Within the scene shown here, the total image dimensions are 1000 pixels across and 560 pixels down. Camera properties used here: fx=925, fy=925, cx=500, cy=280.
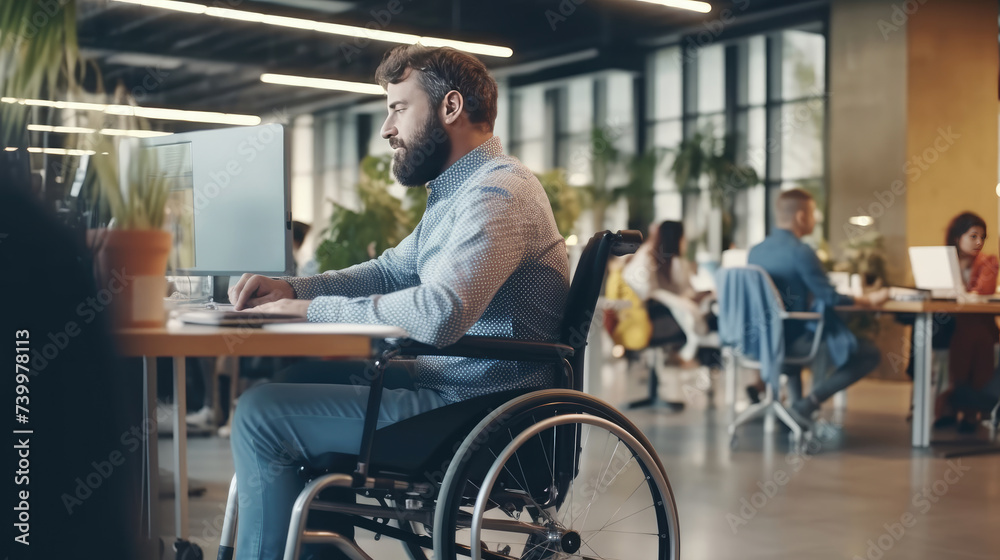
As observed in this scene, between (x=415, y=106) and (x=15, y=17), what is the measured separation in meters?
0.74

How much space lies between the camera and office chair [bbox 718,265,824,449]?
15.4 ft

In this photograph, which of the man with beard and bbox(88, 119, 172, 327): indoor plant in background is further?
the man with beard

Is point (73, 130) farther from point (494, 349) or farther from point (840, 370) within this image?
point (840, 370)

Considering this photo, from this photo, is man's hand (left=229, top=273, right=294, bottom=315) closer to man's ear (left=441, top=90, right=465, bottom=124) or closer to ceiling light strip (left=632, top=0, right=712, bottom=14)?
man's ear (left=441, top=90, right=465, bottom=124)

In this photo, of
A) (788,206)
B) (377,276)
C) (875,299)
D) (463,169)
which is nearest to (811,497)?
(875,299)

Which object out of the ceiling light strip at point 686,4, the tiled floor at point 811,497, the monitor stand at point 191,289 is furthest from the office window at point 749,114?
the monitor stand at point 191,289

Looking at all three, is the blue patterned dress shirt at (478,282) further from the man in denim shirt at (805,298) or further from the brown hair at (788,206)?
the brown hair at (788,206)

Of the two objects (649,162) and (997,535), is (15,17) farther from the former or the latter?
(649,162)

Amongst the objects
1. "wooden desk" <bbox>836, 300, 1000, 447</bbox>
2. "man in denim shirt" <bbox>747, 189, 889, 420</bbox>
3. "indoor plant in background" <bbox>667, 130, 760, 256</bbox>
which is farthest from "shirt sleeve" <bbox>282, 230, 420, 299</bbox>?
"indoor plant in background" <bbox>667, 130, 760, 256</bbox>

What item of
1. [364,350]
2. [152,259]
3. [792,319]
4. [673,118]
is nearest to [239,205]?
[152,259]

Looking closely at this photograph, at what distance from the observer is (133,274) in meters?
1.21

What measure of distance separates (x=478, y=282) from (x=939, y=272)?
4.52 meters

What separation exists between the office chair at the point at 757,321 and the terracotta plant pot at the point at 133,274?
390 centimetres

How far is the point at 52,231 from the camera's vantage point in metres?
1.11
